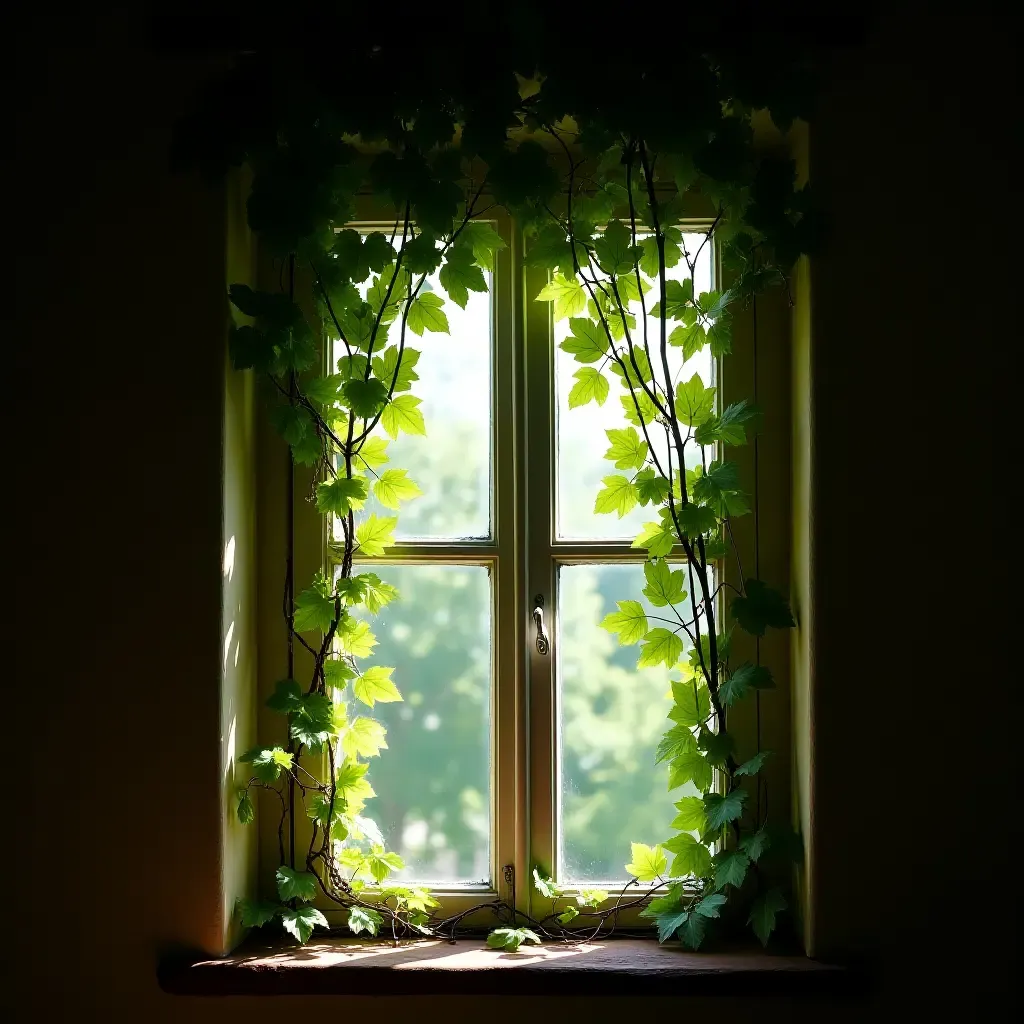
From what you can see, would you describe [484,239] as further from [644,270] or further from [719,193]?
[719,193]

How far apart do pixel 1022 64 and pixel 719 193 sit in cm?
51

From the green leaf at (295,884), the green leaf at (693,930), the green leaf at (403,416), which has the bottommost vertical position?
the green leaf at (693,930)

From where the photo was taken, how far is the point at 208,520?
4.82 ft

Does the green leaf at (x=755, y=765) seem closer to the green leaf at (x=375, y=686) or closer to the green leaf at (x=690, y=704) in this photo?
the green leaf at (x=690, y=704)

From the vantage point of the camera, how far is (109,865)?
1.46 metres

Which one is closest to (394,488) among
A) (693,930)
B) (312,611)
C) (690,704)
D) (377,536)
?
(377,536)

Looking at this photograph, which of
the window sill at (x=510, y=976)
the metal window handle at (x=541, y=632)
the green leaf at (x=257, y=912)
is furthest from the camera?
the metal window handle at (x=541, y=632)

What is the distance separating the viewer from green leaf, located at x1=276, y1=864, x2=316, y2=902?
1.50m

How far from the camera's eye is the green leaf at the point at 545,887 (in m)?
1.57

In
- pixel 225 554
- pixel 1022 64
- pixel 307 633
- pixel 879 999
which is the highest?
pixel 1022 64

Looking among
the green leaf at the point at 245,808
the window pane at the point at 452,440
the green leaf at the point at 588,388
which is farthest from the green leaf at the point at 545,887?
the green leaf at the point at 588,388

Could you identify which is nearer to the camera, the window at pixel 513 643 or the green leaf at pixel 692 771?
the green leaf at pixel 692 771

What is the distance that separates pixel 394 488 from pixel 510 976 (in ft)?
2.61

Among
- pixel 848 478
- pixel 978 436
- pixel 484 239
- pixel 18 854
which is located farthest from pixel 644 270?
pixel 18 854
